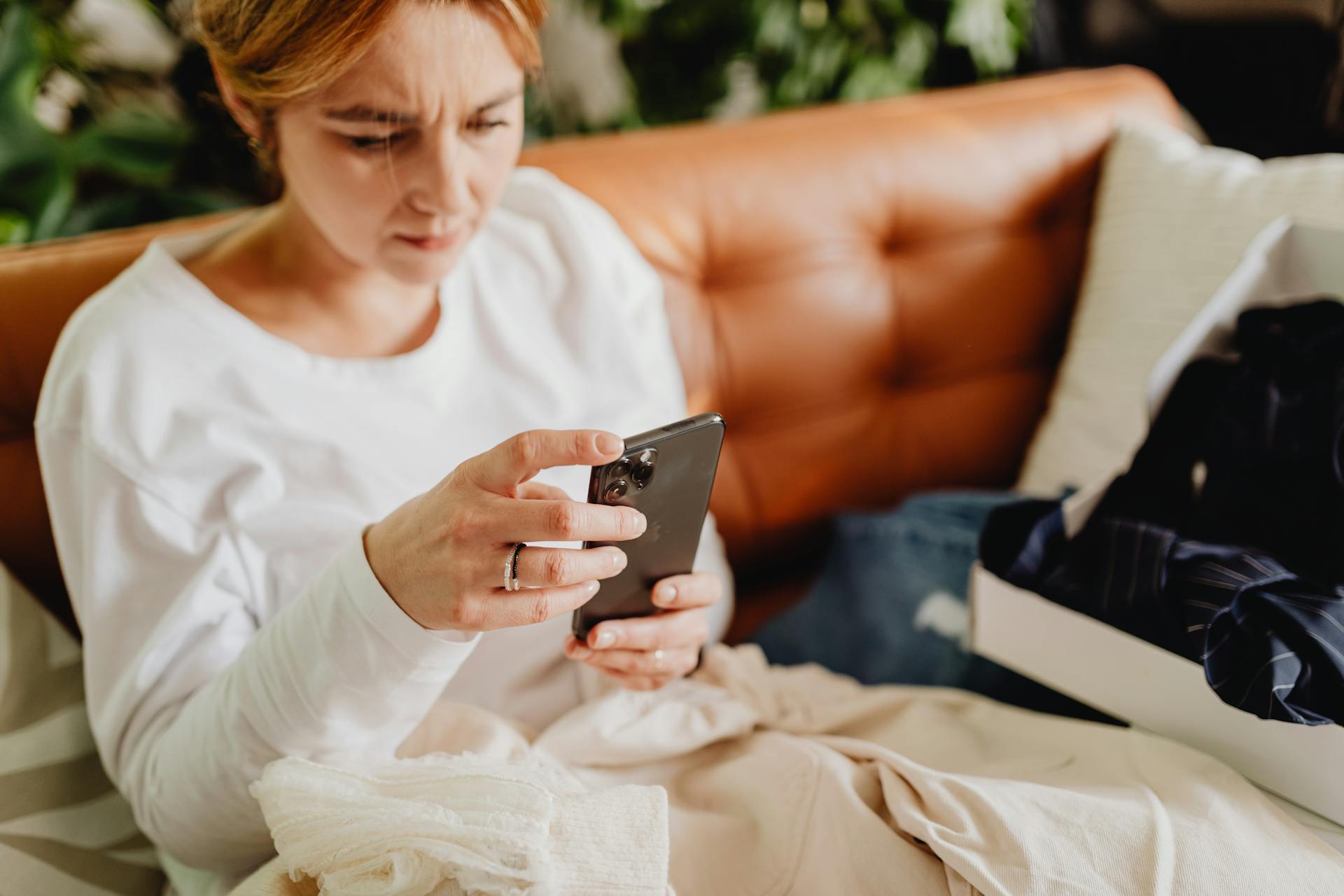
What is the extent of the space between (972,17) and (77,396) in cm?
152

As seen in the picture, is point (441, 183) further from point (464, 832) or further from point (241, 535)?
point (464, 832)

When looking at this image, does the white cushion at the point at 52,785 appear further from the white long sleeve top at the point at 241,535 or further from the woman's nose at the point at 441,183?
the woman's nose at the point at 441,183

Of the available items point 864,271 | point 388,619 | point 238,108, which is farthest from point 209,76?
point 388,619

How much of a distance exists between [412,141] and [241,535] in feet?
1.08

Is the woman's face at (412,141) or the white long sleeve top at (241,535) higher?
the woman's face at (412,141)

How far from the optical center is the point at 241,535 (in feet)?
2.32

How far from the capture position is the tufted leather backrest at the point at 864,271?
3.59 ft

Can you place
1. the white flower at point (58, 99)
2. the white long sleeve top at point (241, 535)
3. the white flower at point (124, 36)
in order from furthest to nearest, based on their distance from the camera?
1. the white flower at point (124, 36)
2. the white flower at point (58, 99)
3. the white long sleeve top at point (241, 535)

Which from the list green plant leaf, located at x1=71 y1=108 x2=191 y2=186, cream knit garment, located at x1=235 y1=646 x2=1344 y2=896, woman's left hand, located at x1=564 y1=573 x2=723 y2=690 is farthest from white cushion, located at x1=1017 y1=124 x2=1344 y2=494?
green plant leaf, located at x1=71 y1=108 x2=191 y2=186

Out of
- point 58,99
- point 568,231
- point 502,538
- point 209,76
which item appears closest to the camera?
point 502,538

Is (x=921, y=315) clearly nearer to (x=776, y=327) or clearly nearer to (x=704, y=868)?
(x=776, y=327)

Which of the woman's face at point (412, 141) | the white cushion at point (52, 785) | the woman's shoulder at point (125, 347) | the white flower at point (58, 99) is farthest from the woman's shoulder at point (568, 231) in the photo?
the white flower at point (58, 99)

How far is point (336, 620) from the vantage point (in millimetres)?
581

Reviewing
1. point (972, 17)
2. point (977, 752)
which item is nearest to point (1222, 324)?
point (977, 752)
